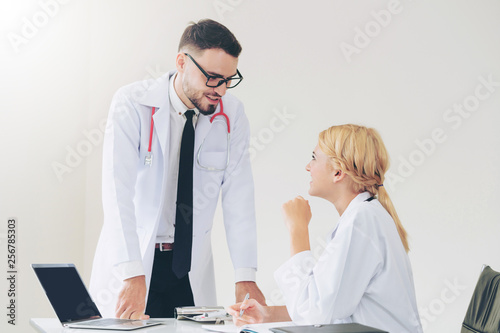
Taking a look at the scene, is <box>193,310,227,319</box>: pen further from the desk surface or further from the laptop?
the laptop

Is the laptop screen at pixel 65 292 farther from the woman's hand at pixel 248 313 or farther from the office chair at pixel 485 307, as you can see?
the office chair at pixel 485 307

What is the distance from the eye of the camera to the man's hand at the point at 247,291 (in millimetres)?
1982

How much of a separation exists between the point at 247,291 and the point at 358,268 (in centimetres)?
70

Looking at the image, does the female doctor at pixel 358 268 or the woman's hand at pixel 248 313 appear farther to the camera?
the woman's hand at pixel 248 313

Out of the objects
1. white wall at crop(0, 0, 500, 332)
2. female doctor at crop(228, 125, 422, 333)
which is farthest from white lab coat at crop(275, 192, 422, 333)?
white wall at crop(0, 0, 500, 332)

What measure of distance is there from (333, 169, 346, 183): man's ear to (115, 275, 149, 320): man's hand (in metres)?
0.70

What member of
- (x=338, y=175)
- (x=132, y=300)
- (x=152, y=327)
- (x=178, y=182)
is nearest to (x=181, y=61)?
(x=178, y=182)

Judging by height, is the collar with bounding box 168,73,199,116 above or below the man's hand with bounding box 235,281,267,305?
above

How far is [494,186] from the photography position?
116 inches

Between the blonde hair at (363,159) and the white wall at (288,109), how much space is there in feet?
5.01

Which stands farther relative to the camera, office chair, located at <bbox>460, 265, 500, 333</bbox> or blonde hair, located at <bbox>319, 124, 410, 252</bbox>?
blonde hair, located at <bbox>319, 124, 410, 252</bbox>

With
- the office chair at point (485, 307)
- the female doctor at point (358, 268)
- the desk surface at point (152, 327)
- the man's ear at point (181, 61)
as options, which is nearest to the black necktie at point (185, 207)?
the man's ear at point (181, 61)

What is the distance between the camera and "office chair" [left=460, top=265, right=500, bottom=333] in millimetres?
1386

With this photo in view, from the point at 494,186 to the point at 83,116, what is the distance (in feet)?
8.22
